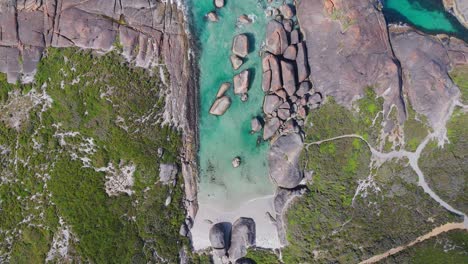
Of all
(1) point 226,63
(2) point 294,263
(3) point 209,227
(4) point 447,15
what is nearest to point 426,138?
(4) point 447,15

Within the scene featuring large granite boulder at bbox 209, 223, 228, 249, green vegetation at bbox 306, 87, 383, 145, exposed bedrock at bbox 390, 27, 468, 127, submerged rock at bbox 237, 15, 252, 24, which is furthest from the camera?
submerged rock at bbox 237, 15, 252, 24

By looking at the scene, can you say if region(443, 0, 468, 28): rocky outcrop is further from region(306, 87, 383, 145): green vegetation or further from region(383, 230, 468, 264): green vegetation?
region(383, 230, 468, 264): green vegetation

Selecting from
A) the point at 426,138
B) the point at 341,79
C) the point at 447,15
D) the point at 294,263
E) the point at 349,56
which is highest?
the point at 447,15

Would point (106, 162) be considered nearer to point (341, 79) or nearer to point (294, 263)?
point (294, 263)

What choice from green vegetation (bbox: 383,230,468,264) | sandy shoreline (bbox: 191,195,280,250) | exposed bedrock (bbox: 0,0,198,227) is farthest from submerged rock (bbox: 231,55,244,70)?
green vegetation (bbox: 383,230,468,264)

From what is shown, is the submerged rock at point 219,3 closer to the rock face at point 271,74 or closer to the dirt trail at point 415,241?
the rock face at point 271,74

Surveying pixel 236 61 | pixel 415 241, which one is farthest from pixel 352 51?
pixel 415 241
